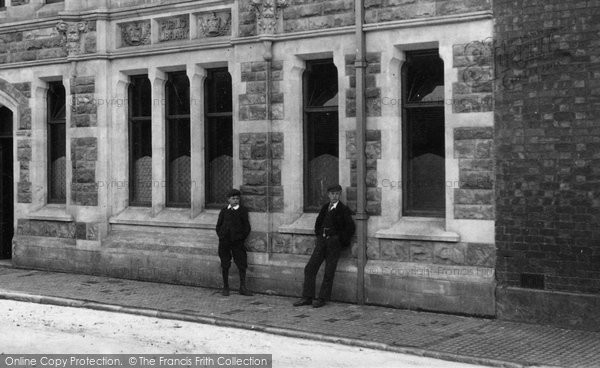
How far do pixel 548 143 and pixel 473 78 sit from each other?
1.50 metres

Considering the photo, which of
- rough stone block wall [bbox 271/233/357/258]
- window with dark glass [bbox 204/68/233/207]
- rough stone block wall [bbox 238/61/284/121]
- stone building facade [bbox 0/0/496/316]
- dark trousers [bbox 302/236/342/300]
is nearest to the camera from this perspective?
stone building facade [bbox 0/0/496/316]

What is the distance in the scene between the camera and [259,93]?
1461 cm

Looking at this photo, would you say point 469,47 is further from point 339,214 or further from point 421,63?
point 339,214

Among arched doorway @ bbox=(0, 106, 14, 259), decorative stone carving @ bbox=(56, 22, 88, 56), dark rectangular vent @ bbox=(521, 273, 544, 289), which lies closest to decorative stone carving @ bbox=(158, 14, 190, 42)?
decorative stone carving @ bbox=(56, 22, 88, 56)

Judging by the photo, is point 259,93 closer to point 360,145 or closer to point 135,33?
point 360,145

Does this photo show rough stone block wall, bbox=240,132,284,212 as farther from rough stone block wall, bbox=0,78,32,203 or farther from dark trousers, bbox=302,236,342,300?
rough stone block wall, bbox=0,78,32,203

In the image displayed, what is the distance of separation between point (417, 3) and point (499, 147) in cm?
258

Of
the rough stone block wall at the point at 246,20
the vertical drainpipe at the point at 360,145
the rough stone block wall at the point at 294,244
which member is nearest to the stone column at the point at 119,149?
the rough stone block wall at the point at 246,20

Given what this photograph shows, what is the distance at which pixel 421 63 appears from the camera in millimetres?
13312

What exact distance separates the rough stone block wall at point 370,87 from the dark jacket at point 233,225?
2554 mm

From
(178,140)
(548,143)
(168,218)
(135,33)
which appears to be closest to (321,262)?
(168,218)

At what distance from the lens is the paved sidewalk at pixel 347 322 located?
33.0 feet

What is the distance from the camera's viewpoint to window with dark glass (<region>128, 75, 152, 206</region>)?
54.7 feet

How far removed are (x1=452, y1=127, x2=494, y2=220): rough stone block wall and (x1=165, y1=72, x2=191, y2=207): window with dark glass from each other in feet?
18.8
